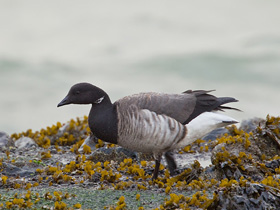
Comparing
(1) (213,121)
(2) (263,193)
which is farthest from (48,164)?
(2) (263,193)

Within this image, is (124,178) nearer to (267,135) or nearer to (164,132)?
(164,132)

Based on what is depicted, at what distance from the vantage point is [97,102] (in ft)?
31.1

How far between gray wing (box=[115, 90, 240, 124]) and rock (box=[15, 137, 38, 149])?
3733 mm

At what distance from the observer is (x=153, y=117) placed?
8898 millimetres

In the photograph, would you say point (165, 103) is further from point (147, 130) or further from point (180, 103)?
point (147, 130)

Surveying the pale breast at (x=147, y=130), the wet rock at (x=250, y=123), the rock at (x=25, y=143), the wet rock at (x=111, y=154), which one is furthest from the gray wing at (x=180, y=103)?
the rock at (x=25, y=143)

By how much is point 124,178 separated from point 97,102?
4.76 ft

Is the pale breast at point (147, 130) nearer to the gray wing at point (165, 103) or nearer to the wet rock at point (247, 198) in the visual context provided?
the gray wing at point (165, 103)

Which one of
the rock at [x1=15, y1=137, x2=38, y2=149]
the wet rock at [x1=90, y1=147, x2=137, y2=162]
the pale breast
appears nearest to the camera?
the pale breast

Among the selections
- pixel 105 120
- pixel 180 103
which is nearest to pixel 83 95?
pixel 105 120

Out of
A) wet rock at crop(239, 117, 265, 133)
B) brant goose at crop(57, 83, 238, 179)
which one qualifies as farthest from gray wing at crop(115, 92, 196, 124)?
wet rock at crop(239, 117, 265, 133)

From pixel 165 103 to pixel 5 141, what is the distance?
4810 mm

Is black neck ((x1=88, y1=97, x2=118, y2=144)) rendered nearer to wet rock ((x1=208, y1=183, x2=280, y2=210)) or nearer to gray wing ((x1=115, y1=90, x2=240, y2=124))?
gray wing ((x1=115, y1=90, x2=240, y2=124))

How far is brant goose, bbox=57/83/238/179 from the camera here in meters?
8.91
